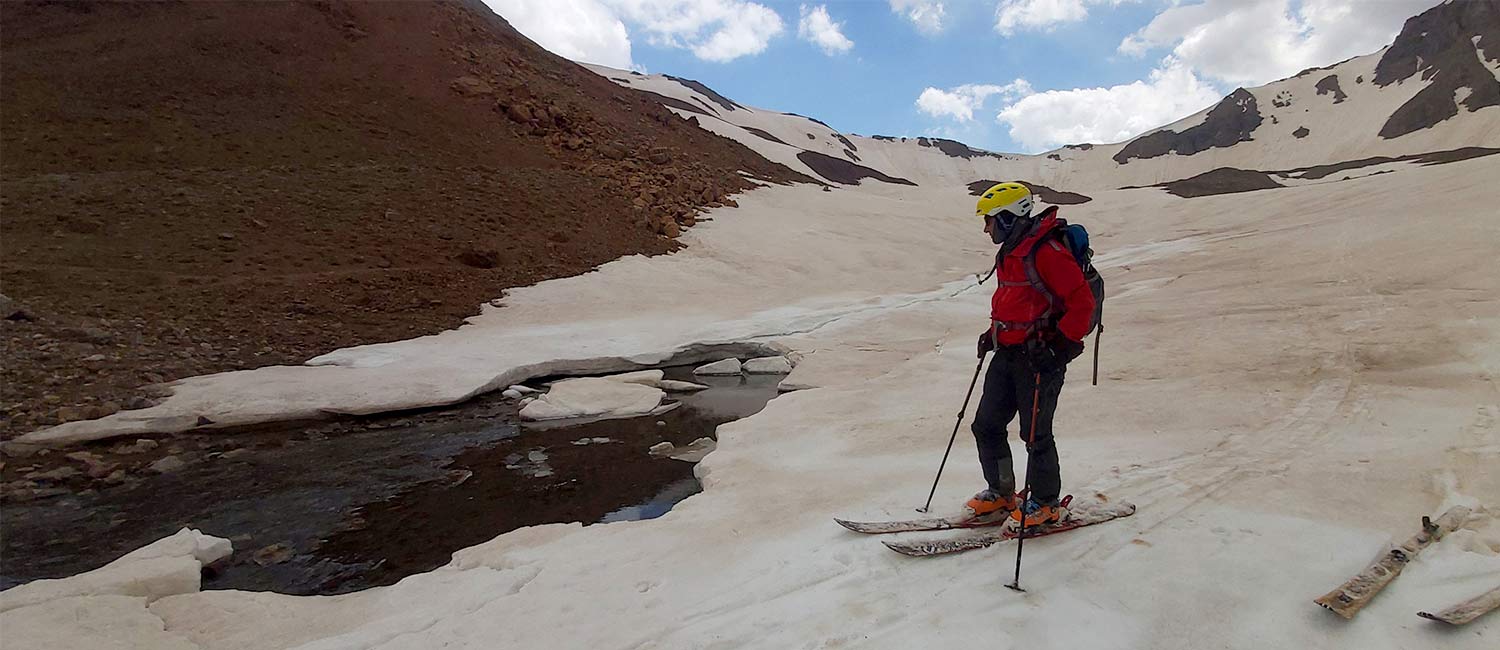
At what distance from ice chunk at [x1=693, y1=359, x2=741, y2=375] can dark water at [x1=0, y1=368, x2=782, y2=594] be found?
121 inches

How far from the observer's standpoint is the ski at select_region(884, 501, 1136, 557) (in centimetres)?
416

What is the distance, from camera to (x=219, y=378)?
10.3 m

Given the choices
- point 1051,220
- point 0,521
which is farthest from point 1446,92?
point 0,521

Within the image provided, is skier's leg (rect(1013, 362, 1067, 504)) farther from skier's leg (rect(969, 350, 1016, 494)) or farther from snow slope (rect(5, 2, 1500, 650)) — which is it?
snow slope (rect(5, 2, 1500, 650))

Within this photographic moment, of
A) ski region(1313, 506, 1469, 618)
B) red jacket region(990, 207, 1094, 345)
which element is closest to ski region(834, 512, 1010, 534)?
red jacket region(990, 207, 1094, 345)

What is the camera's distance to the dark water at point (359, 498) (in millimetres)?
5695

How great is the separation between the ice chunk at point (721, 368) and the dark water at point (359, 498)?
3071mm

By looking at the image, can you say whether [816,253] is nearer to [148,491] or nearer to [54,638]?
[148,491]

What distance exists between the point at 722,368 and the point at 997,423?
28.7 feet

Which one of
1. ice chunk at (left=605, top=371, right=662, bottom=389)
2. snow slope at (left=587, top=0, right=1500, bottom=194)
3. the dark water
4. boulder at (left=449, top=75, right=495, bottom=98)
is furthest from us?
snow slope at (left=587, top=0, right=1500, bottom=194)

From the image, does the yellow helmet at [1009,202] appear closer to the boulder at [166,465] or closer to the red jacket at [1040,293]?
the red jacket at [1040,293]

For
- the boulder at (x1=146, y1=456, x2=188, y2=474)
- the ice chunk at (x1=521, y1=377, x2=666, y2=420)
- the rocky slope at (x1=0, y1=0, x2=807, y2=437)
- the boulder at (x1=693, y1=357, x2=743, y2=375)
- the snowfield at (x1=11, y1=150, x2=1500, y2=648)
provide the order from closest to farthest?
the snowfield at (x1=11, y1=150, x2=1500, y2=648)
the boulder at (x1=146, y1=456, x2=188, y2=474)
the ice chunk at (x1=521, y1=377, x2=666, y2=420)
the rocky slope at (x1=0, y1=0, x2=807, y2=437)
the boulder at (x1=693, y1=357, x2=743, y2=375)

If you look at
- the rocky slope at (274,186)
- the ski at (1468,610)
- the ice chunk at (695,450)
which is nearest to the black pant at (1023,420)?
the ski at (1468,610)

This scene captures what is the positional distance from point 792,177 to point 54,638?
4830cm
